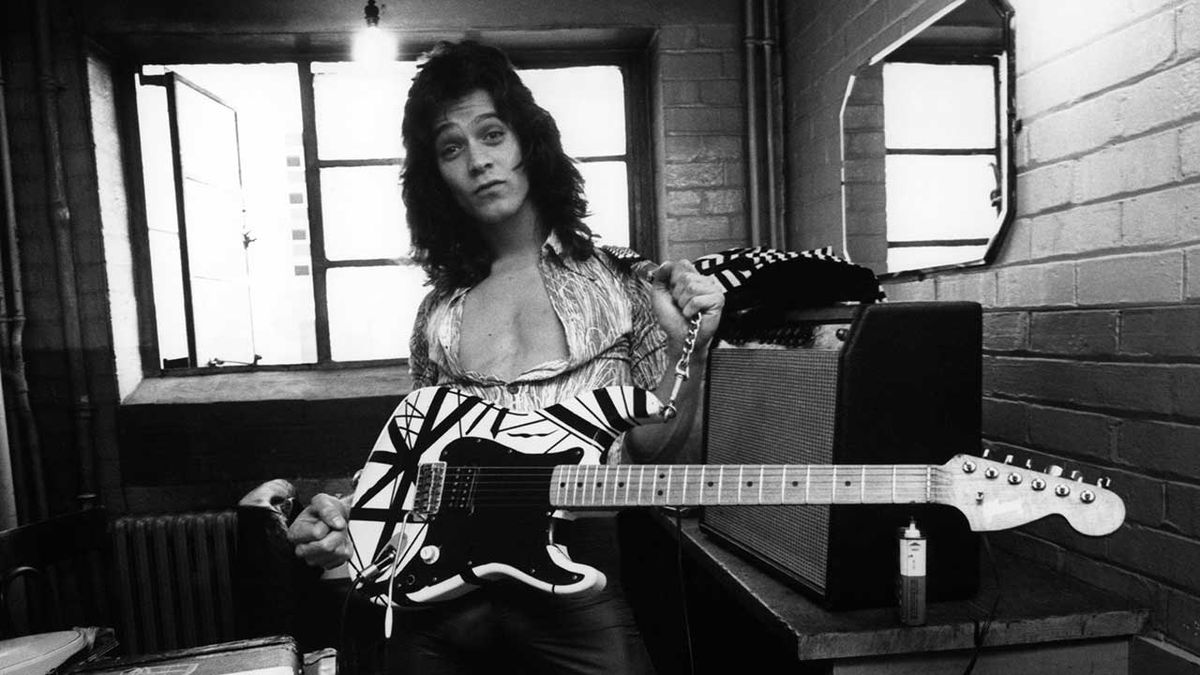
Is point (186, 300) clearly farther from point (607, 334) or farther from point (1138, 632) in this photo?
point (1138, 632)

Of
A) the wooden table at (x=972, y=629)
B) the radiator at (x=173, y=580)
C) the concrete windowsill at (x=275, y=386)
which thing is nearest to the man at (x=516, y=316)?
the wooden table at (x=972, y=629)

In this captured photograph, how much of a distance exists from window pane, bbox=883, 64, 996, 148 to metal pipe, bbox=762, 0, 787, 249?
0.69 m

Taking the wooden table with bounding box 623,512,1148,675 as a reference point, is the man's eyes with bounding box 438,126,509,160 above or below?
above

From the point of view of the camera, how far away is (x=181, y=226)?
2799 millimetres

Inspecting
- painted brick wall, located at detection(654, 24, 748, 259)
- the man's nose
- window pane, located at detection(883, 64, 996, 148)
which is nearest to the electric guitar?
the man's nose

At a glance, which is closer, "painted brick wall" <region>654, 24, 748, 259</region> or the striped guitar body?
the striped guitar body

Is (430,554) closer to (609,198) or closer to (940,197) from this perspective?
(940,197)

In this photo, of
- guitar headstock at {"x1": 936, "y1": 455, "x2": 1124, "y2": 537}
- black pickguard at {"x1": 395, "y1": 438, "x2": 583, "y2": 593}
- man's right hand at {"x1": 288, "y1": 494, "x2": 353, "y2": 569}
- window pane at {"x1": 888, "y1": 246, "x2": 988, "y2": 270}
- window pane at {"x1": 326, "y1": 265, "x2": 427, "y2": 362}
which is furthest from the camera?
window pane at {"x1": 326, "y1": 265, "x2": 427, "y2": 362}

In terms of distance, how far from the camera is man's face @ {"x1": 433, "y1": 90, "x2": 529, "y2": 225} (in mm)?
1574

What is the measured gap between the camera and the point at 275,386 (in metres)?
2.73

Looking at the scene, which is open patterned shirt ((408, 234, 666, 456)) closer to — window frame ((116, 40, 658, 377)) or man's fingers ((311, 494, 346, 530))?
man's fingers ((311, 494, 346, 530))

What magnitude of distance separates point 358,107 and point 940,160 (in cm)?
221

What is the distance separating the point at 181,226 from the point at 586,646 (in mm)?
2487

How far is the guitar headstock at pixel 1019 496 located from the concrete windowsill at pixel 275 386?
2081mm
